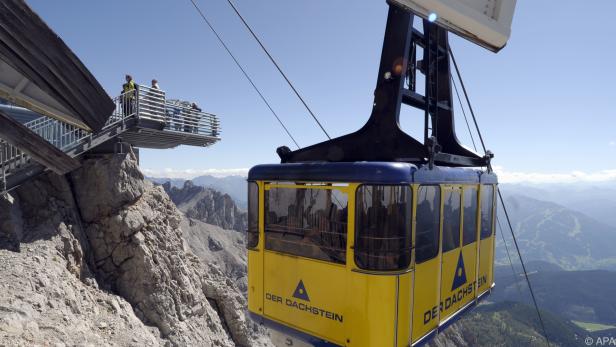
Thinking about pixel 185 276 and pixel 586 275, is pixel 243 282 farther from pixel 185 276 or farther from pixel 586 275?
pixel 586 275

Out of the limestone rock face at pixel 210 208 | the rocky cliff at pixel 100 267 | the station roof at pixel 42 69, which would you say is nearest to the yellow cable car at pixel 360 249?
the station roof at pixel 42 69

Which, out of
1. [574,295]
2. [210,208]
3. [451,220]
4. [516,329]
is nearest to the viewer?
[451,220]

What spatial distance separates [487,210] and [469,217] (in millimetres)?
967

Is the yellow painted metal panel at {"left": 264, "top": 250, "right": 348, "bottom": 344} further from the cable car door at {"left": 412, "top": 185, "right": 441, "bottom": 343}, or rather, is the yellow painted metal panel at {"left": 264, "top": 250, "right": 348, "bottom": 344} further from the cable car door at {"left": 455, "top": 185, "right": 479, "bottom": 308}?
the cable car door at {"left": 455, "top": 185, "right": 479, "bottom": 308}

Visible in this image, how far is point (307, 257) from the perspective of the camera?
4.50 meters

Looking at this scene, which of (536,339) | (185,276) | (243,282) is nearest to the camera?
(185,276)

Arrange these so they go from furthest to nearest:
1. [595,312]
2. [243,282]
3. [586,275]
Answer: [586,275] < [595,312] < [243,282]

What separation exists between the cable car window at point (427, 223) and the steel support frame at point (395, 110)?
63cm

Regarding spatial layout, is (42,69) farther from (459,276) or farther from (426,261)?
(459,276)

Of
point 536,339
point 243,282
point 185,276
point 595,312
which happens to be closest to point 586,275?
point 595,312

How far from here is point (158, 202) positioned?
46.7ft

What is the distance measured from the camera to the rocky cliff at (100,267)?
7453 millimetres

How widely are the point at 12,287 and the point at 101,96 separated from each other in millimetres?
7872

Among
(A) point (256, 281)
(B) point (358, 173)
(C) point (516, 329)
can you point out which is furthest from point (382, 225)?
(C) point (516, 329)
